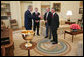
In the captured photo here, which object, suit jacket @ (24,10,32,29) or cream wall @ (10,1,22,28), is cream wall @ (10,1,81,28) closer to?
cream wall @ (10,1,22,28)

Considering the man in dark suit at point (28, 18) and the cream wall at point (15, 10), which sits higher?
the cream wall at point (15, 10)

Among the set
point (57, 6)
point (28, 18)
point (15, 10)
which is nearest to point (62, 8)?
point (57, 6)

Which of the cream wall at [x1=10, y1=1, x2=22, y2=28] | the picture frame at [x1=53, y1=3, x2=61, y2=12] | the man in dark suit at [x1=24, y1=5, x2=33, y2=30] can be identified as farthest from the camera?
the picture frame at [x1=53, y1=3, x2=61, y2=12]

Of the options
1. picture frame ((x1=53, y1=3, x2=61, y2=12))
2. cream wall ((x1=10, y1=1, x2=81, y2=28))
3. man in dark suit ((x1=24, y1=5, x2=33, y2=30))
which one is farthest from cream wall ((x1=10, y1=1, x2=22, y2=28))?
man in dark suit ((x1=24, y1=5, x2=33, y2=30))

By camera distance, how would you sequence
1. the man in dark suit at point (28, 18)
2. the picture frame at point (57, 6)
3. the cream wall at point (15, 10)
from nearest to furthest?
the man in dark suit at point (28, 18), the cream wall at point (15, 10), the picture frame at point (57, 6)

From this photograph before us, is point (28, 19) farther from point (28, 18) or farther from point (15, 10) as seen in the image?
point (15, 10)

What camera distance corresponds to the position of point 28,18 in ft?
14.5

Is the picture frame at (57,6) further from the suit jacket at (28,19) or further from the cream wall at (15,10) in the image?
the suit jacket at (28,19)

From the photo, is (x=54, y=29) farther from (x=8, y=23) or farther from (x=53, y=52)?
(x=8, y=23)

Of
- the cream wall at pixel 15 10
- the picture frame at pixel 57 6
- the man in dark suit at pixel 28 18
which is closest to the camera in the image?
the man in dark suit at pixel 28 18

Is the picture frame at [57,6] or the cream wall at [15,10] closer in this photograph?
the cream wall at [15,10]

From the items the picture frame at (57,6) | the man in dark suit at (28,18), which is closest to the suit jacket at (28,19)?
the man in dark suit at (28,18)

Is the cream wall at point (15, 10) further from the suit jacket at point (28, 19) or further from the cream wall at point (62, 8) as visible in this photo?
the suit jacket at point (28, 19)

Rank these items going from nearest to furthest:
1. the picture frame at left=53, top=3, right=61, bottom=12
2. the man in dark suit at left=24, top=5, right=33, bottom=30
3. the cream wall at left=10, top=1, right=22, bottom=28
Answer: the man in dark suit at left=24, top=5, right=33, bottom=30 → the cream wall at left=10, top=1, right=22, bottom=28 → the picture frame at left=53, top=3, right=61, bottom=12
